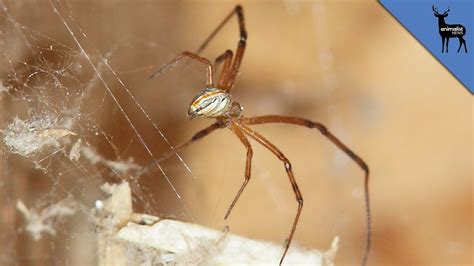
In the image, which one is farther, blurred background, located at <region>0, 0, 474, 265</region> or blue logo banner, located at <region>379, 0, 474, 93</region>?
blue logo banner, located at <region>379, 0, 474, 93</region>

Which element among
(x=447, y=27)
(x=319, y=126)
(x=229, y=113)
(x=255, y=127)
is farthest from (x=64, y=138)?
(x=447, y=27)

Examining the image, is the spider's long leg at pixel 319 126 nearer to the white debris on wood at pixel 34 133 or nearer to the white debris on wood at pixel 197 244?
the white debris on wood at pixel 197 244

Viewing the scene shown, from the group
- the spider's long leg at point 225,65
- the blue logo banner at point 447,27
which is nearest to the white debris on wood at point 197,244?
the spider's long leg at point 225,65

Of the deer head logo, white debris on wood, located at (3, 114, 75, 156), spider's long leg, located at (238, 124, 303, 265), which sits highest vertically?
the deer head logo

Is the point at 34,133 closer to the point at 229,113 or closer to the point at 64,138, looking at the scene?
the point at 64,138

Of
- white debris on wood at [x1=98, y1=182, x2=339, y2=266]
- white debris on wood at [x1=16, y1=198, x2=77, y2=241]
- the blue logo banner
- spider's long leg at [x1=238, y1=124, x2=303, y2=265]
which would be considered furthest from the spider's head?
the blue logo banner

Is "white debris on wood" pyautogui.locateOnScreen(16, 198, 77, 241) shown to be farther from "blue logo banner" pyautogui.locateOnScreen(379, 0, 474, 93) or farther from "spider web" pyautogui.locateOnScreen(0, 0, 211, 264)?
"blue logo banner" pyautogui.locateOnScreen(379, 0, 474, 93)
